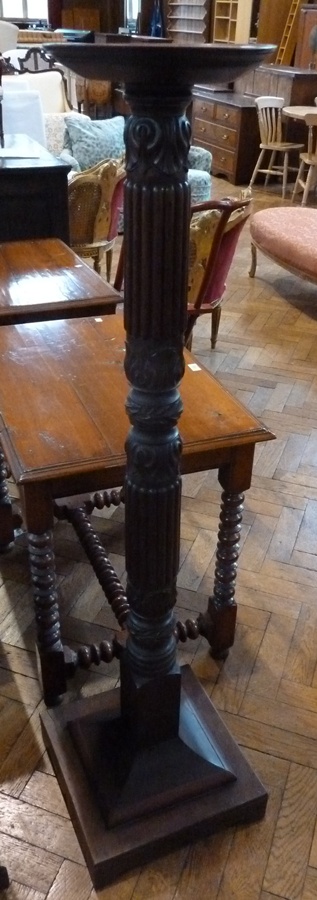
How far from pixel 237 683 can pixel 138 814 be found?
0.45 meters

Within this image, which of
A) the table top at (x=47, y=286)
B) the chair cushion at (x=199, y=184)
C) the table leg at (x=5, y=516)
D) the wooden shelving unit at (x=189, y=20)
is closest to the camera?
the table top at (x=47, y=286)

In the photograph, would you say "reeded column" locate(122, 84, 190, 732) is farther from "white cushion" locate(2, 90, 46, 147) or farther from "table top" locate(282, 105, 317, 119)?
"table top" locate(282, 105, 317, 119)

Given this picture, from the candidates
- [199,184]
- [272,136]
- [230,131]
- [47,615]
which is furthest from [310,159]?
[47,615]

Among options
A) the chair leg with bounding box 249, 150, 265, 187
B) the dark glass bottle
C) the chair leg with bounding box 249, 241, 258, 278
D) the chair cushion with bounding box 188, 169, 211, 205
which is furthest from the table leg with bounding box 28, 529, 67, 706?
the dark glass bottle

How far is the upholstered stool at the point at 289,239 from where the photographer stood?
3.80 metres

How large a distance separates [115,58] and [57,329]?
3.11 feet

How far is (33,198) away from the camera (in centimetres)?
247

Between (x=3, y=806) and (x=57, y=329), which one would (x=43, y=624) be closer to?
(x=3, y=806)

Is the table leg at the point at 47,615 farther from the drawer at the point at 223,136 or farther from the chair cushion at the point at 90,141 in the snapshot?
the drawer at the point at 223,136

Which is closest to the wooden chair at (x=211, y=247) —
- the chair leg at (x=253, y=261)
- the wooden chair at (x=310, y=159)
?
the chair leg at (x=253, y=261)

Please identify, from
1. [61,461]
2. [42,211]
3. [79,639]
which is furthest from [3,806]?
[42,211]

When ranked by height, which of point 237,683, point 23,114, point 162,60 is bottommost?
point 237,683

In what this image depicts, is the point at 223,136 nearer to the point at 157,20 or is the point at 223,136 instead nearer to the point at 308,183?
the point at 308,183

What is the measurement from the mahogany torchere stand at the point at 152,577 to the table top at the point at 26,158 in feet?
5.05
